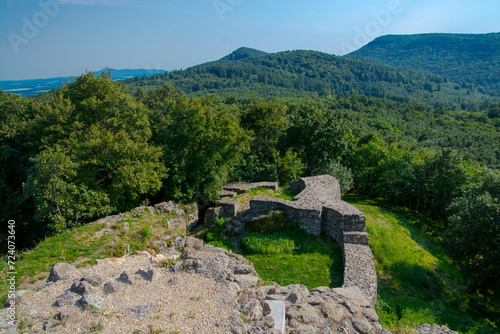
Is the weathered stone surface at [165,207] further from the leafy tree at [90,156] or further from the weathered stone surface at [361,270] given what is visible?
the weathered stone surface at [361,270]

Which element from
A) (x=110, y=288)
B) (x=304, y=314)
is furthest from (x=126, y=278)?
(x=304, y=314)

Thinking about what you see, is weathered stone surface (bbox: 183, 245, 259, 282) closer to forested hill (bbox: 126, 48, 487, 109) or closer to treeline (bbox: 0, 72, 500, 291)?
treeline (bbox: 0, 72, 500, 291)

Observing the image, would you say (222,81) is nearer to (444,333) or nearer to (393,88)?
(393,88)

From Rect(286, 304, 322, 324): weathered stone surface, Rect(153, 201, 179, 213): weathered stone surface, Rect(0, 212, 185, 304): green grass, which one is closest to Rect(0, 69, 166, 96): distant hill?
Rect(153, 201, 179, 213): weathered stone surface

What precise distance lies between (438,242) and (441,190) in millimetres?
4332

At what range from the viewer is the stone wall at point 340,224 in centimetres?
1201

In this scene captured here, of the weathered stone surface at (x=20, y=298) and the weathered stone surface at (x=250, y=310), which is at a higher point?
the weathered stone surface at (x=20, y=298)

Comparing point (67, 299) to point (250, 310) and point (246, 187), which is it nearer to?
point (250, 310)

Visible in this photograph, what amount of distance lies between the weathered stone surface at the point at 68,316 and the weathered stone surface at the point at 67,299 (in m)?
0.36

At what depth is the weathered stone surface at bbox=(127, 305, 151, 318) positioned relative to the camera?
277 inches

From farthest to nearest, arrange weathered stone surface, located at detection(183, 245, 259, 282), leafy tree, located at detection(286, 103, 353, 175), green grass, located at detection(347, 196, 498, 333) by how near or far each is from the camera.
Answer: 1. leafy tree, located at detection(286, 103, 353, 175)
2. green grass, located at detection(347, 196, 498, 333)
3. weathered stone surface, located at detection(183, 245, 259, 282)

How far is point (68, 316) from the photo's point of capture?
6590mm

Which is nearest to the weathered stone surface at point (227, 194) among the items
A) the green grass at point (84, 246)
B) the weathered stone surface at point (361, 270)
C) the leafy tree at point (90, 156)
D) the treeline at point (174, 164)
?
the treeline at point (174, 164)

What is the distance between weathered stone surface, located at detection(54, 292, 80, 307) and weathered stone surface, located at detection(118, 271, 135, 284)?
1275 mm
